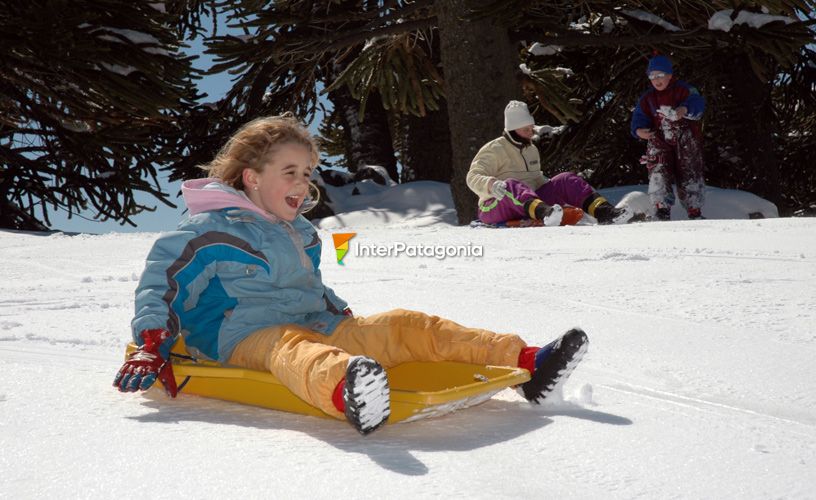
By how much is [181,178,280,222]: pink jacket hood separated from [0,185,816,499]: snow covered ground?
1.81 ft

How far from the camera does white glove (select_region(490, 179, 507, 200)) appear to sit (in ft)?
20.7

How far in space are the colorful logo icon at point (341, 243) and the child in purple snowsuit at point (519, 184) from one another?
1.26 m

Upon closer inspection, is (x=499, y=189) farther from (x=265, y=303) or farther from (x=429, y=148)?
(x=429, y=148)

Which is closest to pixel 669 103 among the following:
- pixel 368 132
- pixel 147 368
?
pixel 147 368

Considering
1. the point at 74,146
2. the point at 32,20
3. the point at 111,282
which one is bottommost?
the point at 111,282

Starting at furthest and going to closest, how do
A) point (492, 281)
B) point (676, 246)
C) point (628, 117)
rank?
point (628, 117) < point (676, 246) < point (492, 281)

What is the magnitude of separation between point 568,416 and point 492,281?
2.00 m

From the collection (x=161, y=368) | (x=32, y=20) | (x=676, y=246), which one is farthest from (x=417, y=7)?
(x=161, y=368)

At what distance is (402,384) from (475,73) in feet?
20.1

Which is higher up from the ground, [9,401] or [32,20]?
[32,20]

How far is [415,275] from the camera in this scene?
4.22m

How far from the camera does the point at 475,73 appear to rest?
314 inches

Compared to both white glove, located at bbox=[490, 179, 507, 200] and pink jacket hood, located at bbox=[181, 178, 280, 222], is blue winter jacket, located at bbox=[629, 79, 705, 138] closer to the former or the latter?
white glove, located at bbox=[490, 179, 507, 200]

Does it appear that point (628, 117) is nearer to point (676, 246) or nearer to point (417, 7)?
point (417, 7)
